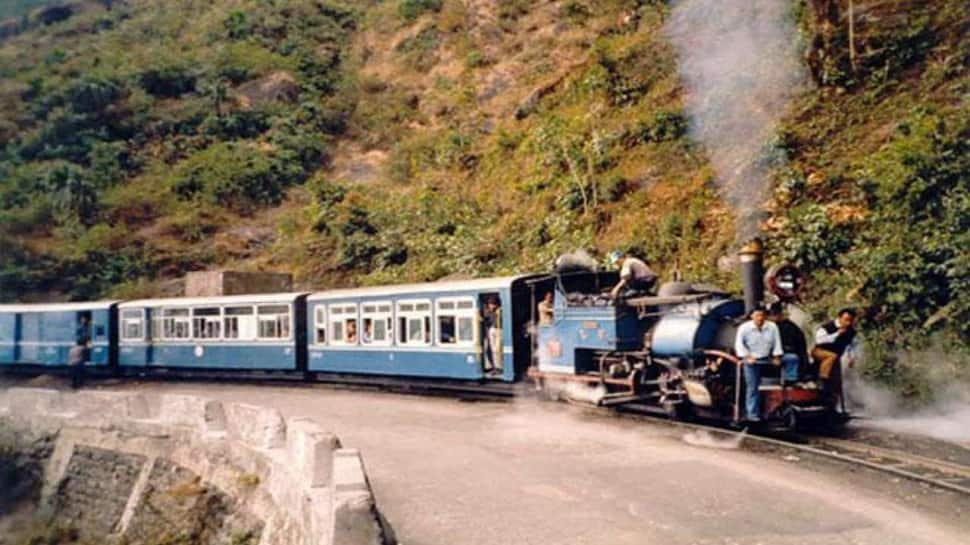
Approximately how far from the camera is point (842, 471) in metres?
9.54

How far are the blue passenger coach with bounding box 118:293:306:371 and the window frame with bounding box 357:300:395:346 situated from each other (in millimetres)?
2410

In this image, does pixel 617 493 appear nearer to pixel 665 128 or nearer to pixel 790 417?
pixel 790 417

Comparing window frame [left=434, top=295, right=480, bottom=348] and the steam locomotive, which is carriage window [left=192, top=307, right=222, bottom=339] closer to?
window frame [left=434, top=295, right=480, bottom=348]

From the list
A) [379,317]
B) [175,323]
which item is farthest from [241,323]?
[379,317]

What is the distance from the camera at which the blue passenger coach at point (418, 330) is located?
16141 mm

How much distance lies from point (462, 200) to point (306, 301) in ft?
38.2

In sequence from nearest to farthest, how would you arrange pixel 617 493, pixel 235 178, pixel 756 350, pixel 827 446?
pixel 617 493, pixel 827 446, pixel 756 350, pixel 235 178

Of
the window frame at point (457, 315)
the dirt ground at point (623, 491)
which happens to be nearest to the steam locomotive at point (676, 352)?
the dirt ground at point (623, 491)

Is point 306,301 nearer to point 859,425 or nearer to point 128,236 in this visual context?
point 859,425

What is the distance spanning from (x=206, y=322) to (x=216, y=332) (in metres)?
0.50

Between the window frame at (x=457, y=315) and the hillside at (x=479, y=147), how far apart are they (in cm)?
478

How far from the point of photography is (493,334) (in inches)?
649

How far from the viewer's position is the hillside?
56.0ft

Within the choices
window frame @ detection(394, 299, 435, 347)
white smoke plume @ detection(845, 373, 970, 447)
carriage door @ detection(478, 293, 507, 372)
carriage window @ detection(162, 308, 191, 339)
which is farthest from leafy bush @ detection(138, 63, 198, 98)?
white smoke plume @ detection(845, 373, 970, 447)
